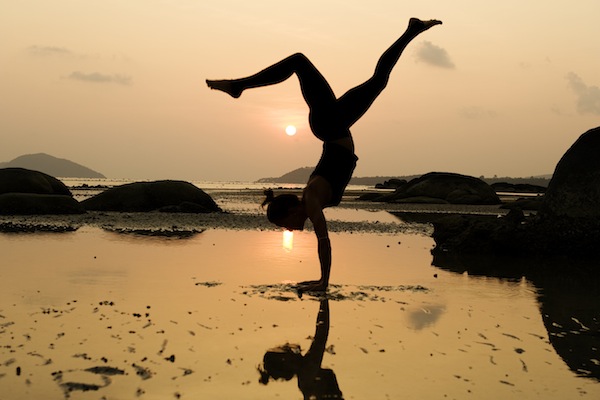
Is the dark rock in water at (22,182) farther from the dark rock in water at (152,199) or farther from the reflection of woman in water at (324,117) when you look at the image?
the reflection of woman in water at (324,117)

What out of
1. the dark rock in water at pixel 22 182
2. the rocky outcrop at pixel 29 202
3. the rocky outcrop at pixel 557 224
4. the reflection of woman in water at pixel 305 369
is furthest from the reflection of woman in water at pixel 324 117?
the dark rock in water at pixel 22 182

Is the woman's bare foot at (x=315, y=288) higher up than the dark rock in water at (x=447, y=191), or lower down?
lower down

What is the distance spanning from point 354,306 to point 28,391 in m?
4.14

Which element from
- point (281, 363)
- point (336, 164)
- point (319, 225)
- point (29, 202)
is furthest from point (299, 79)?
point (29, 202)

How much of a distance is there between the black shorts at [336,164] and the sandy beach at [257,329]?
4.87 feet

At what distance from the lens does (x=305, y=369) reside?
491 cm

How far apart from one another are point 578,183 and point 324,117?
8.63 m

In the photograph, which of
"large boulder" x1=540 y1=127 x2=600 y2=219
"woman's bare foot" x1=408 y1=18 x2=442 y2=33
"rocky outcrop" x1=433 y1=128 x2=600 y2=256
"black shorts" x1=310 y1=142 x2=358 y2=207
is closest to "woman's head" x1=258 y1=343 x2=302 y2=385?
"black shorts" x1=310 y1=142 x2=358 y2=207

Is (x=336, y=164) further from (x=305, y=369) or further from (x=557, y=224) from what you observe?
(x=557, y=224)

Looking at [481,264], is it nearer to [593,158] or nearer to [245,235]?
[593,158]

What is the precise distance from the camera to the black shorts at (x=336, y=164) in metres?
8.28

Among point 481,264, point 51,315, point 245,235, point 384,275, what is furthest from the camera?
point 245,235

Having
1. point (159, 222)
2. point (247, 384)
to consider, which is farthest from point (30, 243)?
point (247, 384)

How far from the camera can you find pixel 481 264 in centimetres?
1216
